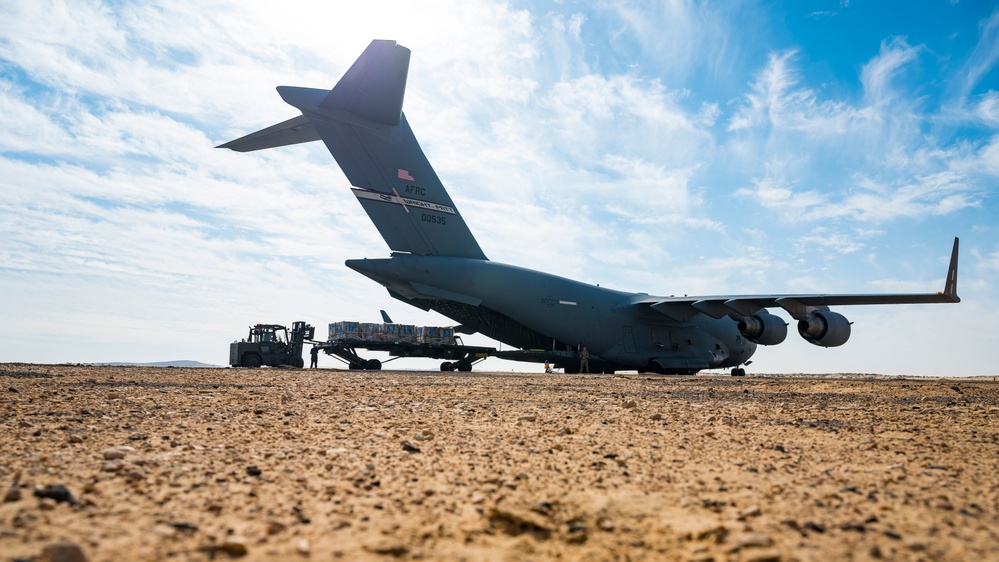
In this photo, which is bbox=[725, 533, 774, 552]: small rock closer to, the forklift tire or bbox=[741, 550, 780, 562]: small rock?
bbox=[741, 550, 780, 562]: small rock

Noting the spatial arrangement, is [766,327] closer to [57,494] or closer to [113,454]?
[113,454]

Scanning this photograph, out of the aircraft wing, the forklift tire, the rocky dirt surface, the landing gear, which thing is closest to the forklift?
the forklift tire

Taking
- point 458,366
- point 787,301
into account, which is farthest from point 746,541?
point 458,366

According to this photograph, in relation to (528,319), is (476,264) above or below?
above

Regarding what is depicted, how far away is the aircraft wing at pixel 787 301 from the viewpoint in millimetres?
18422

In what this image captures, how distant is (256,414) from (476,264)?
14.5 m

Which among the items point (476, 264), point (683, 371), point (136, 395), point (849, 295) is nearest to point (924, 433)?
point (136, 395)

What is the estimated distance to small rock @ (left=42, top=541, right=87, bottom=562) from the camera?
158 centimetres

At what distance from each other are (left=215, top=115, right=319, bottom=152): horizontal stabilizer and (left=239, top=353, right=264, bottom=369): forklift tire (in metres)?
7.68

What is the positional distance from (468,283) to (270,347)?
9069 millimetres

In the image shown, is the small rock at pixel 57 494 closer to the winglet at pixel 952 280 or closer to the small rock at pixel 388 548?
the small rock at pixel 388 548

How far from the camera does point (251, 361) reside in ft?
76.0

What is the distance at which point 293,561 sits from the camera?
1.65m

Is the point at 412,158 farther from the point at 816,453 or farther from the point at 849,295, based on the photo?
the point at 816,453
